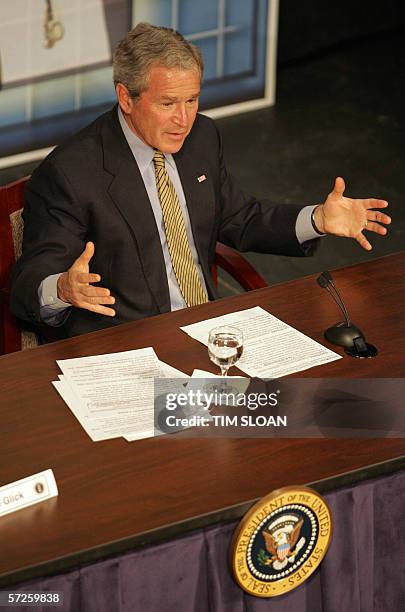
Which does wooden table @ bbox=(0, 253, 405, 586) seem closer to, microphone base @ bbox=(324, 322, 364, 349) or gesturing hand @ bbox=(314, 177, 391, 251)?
microphone base @ bbox=(324, 322, 364, 349)

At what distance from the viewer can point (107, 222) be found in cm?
330

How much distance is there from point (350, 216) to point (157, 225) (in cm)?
56

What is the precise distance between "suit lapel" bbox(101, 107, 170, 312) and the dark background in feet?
5.74

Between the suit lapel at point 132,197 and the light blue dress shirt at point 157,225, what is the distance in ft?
0.09

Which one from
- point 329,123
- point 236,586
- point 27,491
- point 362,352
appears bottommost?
point 236,586

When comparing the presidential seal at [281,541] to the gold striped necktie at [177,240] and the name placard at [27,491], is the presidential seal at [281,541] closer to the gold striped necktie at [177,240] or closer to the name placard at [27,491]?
the name placard at [27,491]

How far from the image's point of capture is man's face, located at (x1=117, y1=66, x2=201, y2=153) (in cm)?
322

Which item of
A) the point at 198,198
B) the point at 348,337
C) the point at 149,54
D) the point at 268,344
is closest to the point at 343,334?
the point at 348,337

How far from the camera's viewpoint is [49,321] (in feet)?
10.5

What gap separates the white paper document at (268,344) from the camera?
2.83 meters

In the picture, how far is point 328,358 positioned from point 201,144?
0.99 meters

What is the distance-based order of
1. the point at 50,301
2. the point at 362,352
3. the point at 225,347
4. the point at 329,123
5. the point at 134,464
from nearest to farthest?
1. the point at 134,464
2. the point at 225,347
3. the point at 362,352
4. the point at 50,301
5. the point at 329,123

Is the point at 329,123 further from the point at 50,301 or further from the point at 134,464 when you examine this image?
the point at 134,464

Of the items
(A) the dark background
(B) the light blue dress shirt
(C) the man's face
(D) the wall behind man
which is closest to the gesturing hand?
(B) the light blue dress shirt
